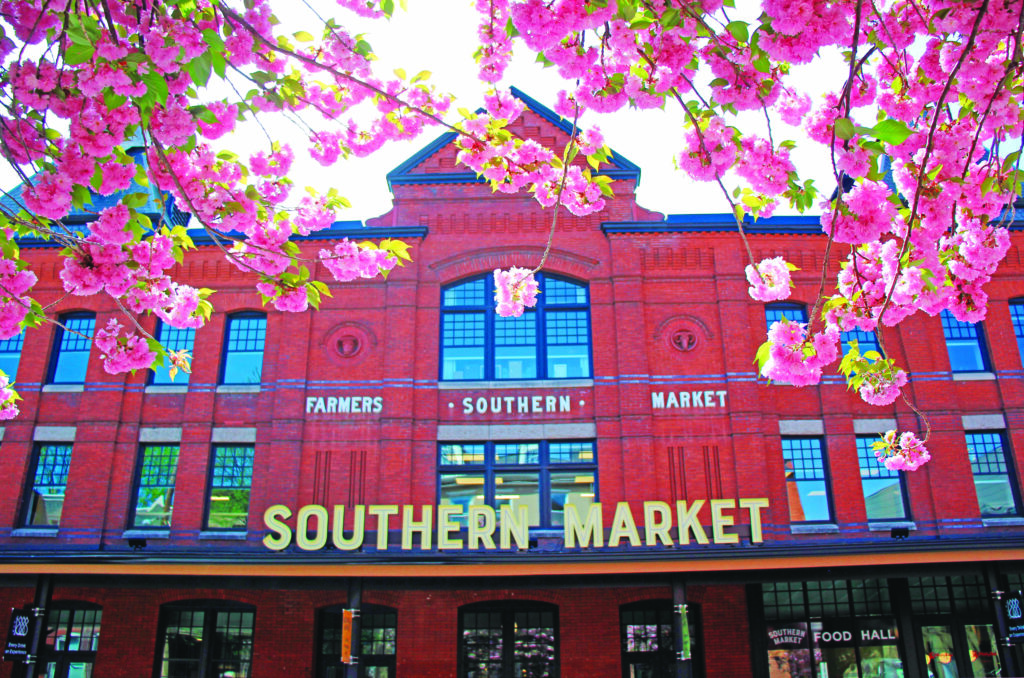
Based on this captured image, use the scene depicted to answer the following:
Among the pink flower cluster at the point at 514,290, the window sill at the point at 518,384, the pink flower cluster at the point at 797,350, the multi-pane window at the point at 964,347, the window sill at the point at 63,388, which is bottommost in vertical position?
the pink flower cluster at the point at 797,350

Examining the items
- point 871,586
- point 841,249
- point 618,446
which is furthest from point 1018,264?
point 618,446

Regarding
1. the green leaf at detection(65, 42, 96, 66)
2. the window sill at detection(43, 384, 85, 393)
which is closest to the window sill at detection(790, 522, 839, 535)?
the green leaf at detection(65, 42, 96, 66)

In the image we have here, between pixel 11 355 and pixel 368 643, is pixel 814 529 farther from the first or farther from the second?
pixel 11 355

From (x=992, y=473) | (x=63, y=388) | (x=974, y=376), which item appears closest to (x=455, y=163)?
(x=63, y=388)

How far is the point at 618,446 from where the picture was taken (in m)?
18.4

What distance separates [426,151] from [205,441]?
9233 millimetres

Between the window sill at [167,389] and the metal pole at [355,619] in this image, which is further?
the window sill at [167,389]

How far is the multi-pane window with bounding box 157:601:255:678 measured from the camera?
17.6 meters

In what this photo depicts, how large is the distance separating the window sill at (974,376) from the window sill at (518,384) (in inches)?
349

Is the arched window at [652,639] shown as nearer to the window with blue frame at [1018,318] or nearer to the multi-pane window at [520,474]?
the multi-pane window at [520,474]

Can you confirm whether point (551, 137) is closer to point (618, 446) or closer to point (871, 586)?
point (618, 446)

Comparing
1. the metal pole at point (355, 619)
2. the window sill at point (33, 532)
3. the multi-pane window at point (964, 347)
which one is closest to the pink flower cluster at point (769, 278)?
the metal pole at point (355, 619)

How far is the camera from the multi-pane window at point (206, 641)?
17.6 metres

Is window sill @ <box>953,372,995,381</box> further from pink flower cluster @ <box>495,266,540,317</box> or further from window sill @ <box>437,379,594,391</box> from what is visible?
pink flower cluster @ <box>495,266,540,317</box>
